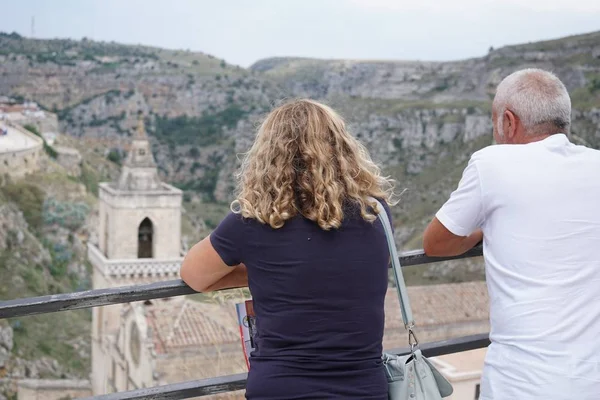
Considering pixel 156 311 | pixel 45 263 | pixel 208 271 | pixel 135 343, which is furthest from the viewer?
pixel 45 263

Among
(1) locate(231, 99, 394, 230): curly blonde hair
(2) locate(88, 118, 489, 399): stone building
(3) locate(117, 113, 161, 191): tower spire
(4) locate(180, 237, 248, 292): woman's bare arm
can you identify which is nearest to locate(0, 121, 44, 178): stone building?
(2) locate(88, 118, 489, 399): stone building

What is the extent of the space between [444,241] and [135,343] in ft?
58.0

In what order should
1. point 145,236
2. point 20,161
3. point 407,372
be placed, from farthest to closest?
point 20,161
point 145,236
point 407,372

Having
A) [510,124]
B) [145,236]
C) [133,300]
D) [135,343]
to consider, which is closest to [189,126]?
[145,236]

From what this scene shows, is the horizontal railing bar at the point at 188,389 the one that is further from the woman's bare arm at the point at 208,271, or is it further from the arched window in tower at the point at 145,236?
the arched window in tower at the point at 145,236

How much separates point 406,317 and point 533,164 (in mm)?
605

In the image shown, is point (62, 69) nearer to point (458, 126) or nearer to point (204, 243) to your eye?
point (458, 126)

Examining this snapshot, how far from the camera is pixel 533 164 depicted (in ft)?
7.80

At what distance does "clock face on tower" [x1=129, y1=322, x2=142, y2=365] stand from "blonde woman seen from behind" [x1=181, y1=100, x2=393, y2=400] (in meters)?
17.2

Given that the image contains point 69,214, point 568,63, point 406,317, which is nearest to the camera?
point 406,317

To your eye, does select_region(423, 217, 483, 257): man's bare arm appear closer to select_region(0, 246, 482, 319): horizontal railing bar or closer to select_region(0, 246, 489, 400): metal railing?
select_region(0, 246, 489, 400): metal railing

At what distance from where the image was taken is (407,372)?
229 centimetres

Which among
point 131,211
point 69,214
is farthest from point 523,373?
point 69,214

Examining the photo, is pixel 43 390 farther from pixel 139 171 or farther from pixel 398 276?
pixel 398 276
